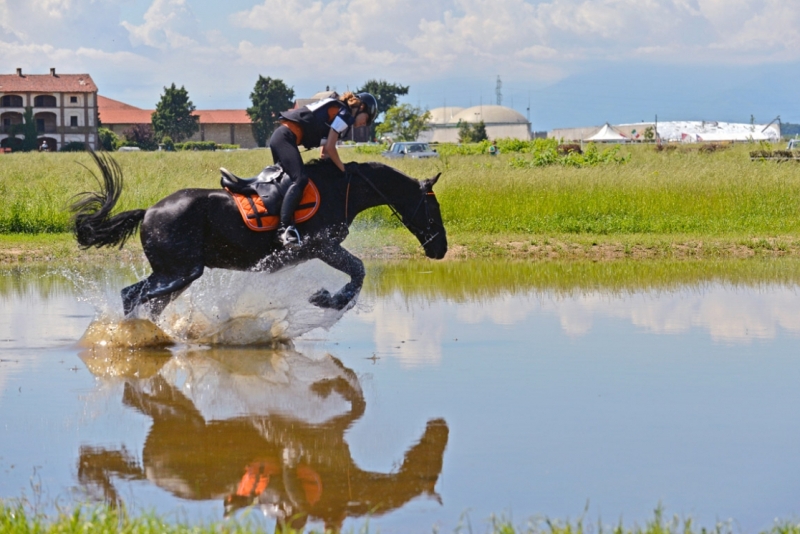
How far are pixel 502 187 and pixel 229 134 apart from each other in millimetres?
94345

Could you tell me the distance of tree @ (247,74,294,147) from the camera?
4102 inches

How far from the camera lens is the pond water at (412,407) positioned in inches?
217

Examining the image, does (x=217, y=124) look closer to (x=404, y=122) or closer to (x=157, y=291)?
(x=404, y=122)

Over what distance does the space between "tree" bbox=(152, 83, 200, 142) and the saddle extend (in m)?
93.1

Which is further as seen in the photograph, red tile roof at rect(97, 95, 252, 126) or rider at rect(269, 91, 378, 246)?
red tile roof at rect(97, 95, 252, 126)

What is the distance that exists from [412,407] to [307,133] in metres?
3.26

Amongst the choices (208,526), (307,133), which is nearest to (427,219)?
(307,133)

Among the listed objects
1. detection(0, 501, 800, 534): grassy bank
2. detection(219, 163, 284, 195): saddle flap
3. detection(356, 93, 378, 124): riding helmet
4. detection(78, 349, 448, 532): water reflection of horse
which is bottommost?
detection(78, 349, 448, 532): water reflection of horse

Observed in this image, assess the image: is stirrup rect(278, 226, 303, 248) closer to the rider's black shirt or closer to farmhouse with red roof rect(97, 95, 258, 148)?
the rider's black shirt

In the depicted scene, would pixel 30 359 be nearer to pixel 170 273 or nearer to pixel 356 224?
pixel 170 273

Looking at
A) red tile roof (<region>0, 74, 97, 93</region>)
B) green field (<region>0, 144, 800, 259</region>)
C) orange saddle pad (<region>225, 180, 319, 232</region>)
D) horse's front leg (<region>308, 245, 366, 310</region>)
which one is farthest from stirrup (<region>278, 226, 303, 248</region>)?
red tile roof (<region>0, 74, 97, 93</region>)

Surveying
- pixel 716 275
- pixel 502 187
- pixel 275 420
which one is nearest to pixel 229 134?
pixel 502 187

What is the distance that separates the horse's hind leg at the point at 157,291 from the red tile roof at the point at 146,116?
103787mm

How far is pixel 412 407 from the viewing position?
739 centimetres
